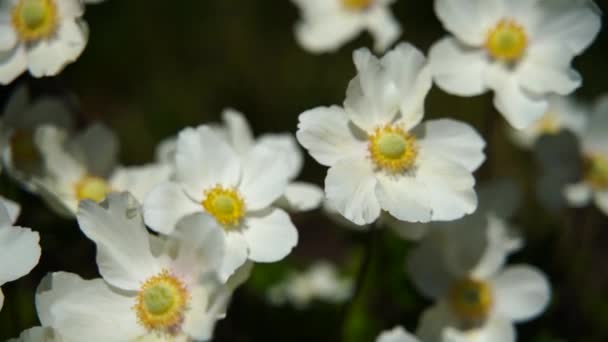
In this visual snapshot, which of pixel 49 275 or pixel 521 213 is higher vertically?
pixel 49 275

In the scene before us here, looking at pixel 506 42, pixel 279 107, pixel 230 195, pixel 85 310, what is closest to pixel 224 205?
pixel 230 195

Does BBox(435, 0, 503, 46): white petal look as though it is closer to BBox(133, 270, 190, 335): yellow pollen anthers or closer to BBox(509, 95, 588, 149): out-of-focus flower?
BBox(509, 95, 588, 149): out-of-focus flower

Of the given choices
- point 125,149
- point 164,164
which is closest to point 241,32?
point 125,149

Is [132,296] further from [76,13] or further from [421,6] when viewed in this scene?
[421,6]

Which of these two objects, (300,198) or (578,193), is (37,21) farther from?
(578,193)

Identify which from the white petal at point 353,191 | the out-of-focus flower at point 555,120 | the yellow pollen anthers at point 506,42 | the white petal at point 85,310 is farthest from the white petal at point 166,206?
the out-of-focus flower at point 555,120

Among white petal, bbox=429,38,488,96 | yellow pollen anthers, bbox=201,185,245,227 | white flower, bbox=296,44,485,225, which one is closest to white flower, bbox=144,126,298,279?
yellow pollen anthers, bbox=201,185,245,227
